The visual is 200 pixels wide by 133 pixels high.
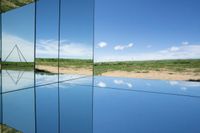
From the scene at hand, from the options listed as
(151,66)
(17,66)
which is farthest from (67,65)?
(151,66)

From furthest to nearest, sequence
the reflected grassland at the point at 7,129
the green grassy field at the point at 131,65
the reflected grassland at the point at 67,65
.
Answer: the reflected grassland at the point at 67,65 < the green grassy field at the point at 131,65 < the reflected grassland at the point at 7,129

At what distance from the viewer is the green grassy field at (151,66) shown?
10.6 metres

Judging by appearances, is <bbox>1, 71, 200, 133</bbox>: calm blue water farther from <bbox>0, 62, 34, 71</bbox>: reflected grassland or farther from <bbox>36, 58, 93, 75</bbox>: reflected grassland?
<bbox>36, 58, 93, 75</bbox>: reflected grassland

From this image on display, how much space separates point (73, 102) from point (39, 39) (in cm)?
1292

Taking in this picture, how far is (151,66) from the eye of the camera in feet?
40.2

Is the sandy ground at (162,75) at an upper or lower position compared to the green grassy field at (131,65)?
lower

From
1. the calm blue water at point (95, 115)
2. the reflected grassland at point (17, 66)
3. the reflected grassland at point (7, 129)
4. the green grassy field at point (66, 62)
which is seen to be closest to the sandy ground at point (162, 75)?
the green grassy field at point (66, 62)

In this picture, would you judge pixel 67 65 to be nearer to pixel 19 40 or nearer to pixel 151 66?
pixel 19 40

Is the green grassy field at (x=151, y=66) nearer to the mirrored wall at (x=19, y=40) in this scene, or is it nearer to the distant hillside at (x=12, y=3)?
the mirrored wall at (x=19, y=40)

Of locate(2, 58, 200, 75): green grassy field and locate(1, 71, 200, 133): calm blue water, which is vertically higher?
locate(2, 58, 200, 75): green grassy field

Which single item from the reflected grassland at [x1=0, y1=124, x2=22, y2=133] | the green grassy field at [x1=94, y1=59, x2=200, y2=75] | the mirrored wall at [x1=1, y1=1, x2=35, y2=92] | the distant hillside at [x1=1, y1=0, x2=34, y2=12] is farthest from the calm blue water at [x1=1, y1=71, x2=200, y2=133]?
the green grassy field at [x1=94, y1=59, x2=200, y2=75]

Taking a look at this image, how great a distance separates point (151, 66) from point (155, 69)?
0.33 m

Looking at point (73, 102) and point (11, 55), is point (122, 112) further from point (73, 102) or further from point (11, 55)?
point (11, 55)

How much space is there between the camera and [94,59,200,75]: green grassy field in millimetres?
10593
